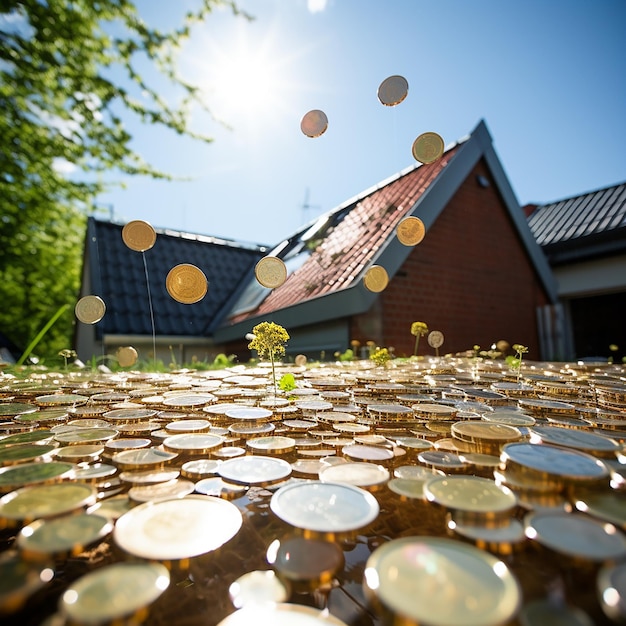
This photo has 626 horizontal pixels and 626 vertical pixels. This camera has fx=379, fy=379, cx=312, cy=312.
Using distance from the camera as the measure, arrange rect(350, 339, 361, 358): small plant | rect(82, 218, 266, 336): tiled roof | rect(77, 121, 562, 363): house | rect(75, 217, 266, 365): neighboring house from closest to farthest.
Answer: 1. rect(350, 339, 361, 358): small plant
2. rect(77, 121, 562, 363): house
3. rect(75, 217, 266, 365): neighboring house
4. rect(82, 218, 266, 336): tiled roof

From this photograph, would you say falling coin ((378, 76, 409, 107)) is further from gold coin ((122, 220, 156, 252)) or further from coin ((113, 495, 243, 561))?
coin ((113, 495, 243, 561))

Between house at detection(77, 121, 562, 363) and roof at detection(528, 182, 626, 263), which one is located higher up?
roof at detection(528, 182, 626, 263)

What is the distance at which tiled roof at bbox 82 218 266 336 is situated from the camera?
31.0 ft

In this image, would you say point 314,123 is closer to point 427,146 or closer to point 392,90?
point 392,90

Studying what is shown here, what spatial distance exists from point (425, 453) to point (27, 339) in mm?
24558

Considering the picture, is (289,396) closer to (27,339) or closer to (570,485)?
(570,485)

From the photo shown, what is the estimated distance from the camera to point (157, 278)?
10734 millimetres

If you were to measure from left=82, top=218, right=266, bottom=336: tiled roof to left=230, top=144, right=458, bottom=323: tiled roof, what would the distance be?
1.84 m

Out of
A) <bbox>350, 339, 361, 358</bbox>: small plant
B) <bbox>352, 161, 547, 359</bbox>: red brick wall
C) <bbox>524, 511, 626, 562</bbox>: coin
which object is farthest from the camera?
<bbox>352, 161, 547, 359</bbox>: red brick wall

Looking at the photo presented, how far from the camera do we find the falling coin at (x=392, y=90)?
3010 millimetres

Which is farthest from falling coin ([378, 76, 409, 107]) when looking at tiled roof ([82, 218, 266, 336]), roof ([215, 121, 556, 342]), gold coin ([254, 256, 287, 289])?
tiled roof ([82, 218, 266, 336])

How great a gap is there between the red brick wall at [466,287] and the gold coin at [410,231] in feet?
7.57

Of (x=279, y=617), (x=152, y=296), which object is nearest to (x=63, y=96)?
(x=152, y=296)

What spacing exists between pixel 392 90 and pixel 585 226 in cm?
949
